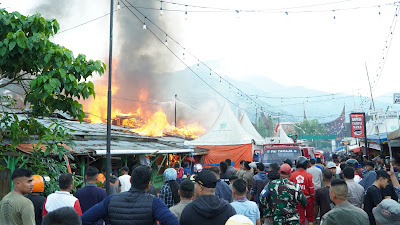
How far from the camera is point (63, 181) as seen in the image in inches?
199

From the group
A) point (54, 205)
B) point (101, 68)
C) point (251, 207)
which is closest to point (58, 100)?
point (101, 68)

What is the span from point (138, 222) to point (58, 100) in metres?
5.29

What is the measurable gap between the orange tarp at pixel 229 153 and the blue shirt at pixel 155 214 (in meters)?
17.4

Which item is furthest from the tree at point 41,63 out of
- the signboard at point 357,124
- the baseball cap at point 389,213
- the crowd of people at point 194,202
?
the signboard at point 357,124

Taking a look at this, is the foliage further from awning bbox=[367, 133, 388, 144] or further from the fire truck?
awning bbox=[367, 133, 388, 144]

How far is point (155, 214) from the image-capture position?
3461mm

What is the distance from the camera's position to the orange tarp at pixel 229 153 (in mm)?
20891

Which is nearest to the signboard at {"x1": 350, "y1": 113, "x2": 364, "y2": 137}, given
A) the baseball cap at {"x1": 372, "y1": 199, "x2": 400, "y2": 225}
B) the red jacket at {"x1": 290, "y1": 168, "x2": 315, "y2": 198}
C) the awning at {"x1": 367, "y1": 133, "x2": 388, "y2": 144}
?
the awning at {"x1": 367, "y1": 133, "x2": 388, "y2": 144}

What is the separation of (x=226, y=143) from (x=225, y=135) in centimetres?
61

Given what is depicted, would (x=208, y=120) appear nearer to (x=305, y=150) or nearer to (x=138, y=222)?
(x=305, y=150)

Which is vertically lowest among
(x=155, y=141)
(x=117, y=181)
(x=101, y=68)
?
(x=117, y=181)

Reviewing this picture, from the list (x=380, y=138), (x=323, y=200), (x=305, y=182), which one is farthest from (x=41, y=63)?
(x=380, y=138)

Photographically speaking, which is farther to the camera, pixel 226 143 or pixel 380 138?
pixel 380 138

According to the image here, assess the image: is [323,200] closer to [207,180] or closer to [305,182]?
[305,182]
